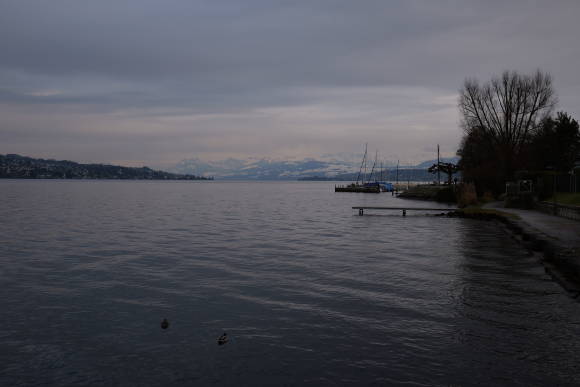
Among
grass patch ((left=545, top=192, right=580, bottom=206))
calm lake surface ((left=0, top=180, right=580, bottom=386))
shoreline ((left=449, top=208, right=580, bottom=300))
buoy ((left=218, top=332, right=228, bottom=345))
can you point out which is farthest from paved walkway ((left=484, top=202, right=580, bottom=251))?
buoy ((left=218, top=332, right=228, bottom=345))

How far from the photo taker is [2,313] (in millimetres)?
12547

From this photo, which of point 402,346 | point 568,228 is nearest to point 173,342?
point 402,346

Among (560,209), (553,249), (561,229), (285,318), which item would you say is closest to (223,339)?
(285,318)

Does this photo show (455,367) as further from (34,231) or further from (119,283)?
(34,231)

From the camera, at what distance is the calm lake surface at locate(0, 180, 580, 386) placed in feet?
28.7

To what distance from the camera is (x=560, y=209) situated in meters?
33.0

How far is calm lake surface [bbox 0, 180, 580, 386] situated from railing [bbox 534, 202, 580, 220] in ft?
27.2

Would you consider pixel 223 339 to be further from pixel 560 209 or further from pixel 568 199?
pixel 568 199

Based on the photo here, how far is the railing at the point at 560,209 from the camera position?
29.2 m

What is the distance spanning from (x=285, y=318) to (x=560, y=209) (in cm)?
2910

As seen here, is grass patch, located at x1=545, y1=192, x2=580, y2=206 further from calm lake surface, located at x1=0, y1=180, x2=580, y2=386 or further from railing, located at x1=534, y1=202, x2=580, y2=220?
calm lake surface, located at x1=0, y1=180, x2=580, y2=386

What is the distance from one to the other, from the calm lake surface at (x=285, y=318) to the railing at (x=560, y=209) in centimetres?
828

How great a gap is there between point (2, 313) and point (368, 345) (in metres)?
10.1

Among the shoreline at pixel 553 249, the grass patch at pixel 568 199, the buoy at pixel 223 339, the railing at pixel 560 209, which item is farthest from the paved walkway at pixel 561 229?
the buoy at pixel 223 339
